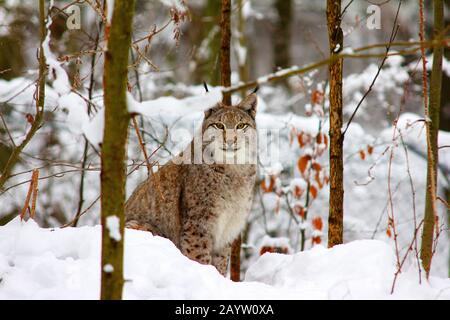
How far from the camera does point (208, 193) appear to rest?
160 inches

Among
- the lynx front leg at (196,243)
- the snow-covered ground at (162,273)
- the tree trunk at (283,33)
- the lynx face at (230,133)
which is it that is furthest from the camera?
the tree trunk at (283,33)

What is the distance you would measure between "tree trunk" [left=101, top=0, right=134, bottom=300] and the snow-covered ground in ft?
1.36

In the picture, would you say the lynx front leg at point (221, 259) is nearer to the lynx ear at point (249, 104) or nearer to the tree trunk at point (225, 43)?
the lynx ear at point (249, 104)

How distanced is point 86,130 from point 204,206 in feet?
7.11

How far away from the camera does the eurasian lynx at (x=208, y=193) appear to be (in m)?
4.01

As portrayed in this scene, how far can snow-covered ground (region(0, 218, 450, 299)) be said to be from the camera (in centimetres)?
237

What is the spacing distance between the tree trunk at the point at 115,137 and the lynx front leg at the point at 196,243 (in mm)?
2054

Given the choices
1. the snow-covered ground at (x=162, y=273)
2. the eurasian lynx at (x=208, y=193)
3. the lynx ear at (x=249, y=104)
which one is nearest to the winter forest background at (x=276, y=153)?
the eurasian lynx at (x=208, y=193)

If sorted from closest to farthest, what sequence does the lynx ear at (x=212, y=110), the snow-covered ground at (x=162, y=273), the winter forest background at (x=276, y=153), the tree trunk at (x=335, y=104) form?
the snow-covered ground at (x=162, y=273) < the tree trunk at (x=335, y=104) < the lynx ear at (x=212, y=110) < the winter forest background at (x=276, y=153)

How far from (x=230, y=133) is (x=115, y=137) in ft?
7.13

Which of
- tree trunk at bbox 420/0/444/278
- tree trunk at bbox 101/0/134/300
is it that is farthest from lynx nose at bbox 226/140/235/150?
tree trunk at bbox 101/0/134/300

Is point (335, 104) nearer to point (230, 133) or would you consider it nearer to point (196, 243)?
point (230, 133)

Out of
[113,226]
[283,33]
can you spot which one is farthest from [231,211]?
[283,33]
